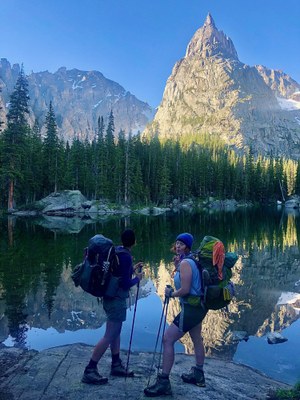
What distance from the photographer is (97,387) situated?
5984mm

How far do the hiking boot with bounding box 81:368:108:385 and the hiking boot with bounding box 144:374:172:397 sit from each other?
0.87m

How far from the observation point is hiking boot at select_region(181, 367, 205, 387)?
620 centimetres

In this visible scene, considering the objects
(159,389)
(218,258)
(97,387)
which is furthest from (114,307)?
(218,258)

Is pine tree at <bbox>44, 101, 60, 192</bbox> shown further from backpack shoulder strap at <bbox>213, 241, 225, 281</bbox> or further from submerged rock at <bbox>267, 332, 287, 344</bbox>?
backpack shoulder strap at <bbox>213, 241, 225, 281</bbox>

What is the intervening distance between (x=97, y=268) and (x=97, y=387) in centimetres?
210

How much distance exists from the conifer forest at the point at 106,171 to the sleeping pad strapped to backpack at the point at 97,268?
4726 cm

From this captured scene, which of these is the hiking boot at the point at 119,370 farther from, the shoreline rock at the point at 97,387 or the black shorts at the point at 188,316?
the black shorts at the point at 188,316

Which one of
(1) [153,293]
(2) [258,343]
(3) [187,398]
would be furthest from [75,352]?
(1) [153,293]

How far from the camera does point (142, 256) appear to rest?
2225 centimetres

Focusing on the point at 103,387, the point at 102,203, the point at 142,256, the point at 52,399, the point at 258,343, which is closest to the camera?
the point at 52,399

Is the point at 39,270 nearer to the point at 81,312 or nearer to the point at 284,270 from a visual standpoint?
the point at 81,312

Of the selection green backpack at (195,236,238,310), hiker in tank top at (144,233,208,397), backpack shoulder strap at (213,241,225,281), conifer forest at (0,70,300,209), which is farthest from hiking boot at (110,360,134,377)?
conifer forest at (0,70,300,209)

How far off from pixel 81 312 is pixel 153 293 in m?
3.88

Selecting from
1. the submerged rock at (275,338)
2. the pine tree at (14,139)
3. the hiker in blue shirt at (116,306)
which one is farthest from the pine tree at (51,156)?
the hiker in blue shirt at (116,306)
